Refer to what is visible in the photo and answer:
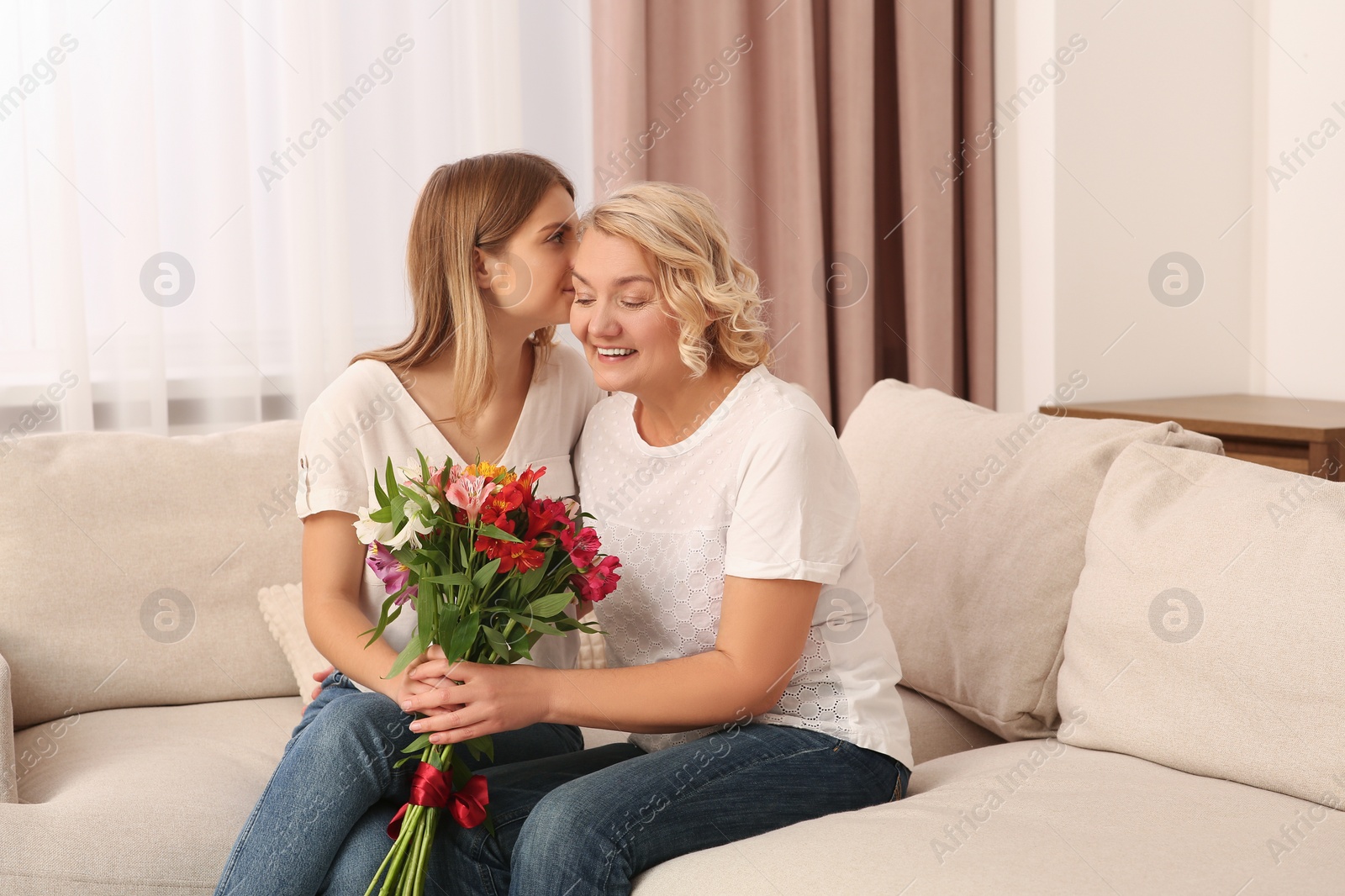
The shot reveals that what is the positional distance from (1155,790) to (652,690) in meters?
0.64

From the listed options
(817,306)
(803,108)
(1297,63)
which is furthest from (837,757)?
(1297,63)

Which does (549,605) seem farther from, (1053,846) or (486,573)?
(1053,846)

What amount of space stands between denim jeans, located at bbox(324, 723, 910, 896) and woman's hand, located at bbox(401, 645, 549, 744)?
11 cm

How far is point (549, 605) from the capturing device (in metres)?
1.30

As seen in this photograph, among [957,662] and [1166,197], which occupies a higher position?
[1166,197]

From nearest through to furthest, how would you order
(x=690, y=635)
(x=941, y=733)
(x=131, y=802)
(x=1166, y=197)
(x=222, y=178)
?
(x=690, y=635)
(x=131, y=802)
(x=941, y=733)
(x=222, y=178)
(x=1166, y=197)

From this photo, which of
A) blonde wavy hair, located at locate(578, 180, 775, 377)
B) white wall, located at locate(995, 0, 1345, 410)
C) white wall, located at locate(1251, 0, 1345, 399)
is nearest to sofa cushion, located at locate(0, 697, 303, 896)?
blonde wavy hair, located at locate(578, 180, 775, 377)

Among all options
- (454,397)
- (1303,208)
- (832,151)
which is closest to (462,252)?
(454,397)

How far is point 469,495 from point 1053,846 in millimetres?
755

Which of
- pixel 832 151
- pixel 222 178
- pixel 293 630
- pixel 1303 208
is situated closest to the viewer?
pixel 293 630

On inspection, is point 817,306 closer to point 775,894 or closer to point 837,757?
point 837,757

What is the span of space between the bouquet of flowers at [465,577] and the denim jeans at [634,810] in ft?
0.19

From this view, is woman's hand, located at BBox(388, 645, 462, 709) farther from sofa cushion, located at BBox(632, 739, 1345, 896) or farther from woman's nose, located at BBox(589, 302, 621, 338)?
woman's nose, located at BBox(589, 302, 621, 338)

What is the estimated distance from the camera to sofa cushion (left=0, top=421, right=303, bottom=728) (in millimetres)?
1965
